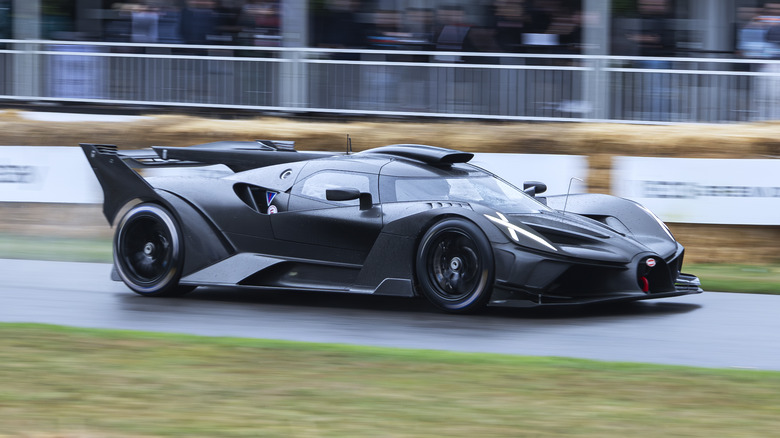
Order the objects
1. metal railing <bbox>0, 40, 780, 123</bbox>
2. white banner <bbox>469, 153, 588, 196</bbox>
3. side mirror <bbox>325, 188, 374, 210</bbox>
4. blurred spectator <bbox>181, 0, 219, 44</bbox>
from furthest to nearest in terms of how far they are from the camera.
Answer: blurred spectator <bbox>181, 0, 219, 44</bbox>
metal railing <bbox>0, 40, 780, 123</bbox>
white banner <bbox>469, 153, 588, 196</bbox>
side mirror <bbox>325, 188, 374, 210</bbox>

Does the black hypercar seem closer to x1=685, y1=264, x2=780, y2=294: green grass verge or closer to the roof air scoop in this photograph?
the roof air scoop

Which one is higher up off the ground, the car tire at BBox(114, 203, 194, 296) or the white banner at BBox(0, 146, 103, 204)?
the white banner at BBox(0, 146, 103, 204)

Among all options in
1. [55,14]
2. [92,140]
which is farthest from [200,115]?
[55,14]

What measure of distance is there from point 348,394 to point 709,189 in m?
7.17

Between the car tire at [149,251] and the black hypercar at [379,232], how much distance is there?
0.04 feet

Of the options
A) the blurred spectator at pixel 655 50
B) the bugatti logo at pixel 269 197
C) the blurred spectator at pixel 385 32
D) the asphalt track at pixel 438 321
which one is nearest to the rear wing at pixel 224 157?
the bugatti logo at pixel 269 197

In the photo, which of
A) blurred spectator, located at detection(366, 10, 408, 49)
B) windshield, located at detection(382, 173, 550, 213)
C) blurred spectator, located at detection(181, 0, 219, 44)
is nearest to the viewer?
windshield, located at detection(382, 173, 550, 213)

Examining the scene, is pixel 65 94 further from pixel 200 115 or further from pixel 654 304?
pixel 654 304

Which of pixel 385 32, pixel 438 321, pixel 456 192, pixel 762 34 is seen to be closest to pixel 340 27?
pixel 385 32

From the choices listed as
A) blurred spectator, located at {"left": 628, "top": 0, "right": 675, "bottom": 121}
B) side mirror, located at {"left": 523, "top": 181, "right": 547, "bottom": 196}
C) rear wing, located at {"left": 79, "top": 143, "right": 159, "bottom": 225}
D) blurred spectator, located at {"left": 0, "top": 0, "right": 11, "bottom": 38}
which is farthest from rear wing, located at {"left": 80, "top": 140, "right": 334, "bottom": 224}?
blurred spectator, located at {"left": 0, "top": 0, "right": 11, "bottom": 38}

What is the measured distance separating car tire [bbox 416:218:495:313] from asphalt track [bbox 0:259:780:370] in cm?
13

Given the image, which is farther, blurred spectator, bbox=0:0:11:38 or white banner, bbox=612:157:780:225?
blurred spectator, bbox=0:0:11:38

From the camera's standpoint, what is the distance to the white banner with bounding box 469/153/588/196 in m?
11.9

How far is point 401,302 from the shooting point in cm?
861
